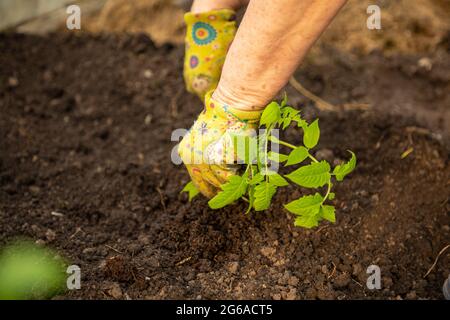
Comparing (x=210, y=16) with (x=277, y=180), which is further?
(x=210, y=16)

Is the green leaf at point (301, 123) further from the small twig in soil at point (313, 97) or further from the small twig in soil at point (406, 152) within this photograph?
the small twig in soil at point (313, 97)

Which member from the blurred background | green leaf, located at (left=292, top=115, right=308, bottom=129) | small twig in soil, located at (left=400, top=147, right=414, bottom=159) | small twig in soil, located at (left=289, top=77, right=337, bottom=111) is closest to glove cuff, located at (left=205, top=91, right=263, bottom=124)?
green leaf, located at (left=292, top=115, right=308, bottom=129)

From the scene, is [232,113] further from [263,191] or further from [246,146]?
[263,191]

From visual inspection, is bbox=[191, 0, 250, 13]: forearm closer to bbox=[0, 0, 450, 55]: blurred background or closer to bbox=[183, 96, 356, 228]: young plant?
bbox=[183, 96, 356, 228]: young plant

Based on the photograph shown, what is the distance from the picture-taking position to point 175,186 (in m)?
1.90

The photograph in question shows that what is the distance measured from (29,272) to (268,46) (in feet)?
2.77

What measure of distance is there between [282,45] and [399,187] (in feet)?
2.44

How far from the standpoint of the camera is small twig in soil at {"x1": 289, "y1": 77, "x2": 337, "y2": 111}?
91.4 inches

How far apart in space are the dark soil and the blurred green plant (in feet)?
0.15

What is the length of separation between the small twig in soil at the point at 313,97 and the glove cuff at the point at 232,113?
2.83ft

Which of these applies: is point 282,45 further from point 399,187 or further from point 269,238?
point 399,187

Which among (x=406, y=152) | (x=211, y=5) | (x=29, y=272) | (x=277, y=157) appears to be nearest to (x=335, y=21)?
(x=406, y=152)

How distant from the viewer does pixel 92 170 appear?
2.04 metres
